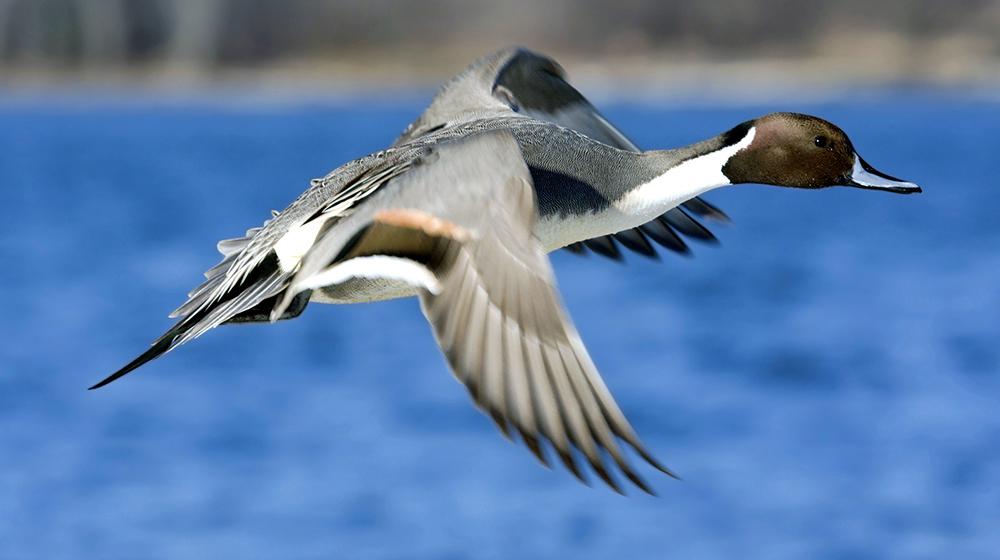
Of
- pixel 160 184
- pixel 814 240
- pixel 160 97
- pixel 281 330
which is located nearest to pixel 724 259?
pixel 814 240

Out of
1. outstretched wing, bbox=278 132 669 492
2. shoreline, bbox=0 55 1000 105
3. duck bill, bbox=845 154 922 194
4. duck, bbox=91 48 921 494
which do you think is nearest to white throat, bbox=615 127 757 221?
duck, bbox=91 48 921 494

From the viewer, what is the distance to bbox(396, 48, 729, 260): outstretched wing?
365cm

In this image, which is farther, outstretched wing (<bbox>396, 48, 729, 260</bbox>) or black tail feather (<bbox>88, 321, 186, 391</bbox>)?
outstretched wing (<bbox>396, 48, 729, 260</bbox>)

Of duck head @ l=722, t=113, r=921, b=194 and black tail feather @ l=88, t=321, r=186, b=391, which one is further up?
duck head @ l=722, t=113, r=921, b=194

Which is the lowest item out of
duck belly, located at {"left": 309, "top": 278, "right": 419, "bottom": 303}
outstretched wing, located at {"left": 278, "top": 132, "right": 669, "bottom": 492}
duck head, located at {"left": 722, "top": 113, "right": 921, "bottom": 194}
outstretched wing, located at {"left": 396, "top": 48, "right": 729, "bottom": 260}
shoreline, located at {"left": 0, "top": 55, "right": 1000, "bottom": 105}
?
outstretched wing, located at {"left": 278, "top": 132, "right": 669, "bottom": 492}

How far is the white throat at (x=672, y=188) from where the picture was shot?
3.06m

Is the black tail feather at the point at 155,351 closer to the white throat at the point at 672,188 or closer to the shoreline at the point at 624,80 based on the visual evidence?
the white throat at the point at 672,188

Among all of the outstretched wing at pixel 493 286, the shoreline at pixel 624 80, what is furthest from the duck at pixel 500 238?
the shoreline at pixel 624 80

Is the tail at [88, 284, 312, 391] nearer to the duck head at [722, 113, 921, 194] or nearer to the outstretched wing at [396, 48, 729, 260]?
the outstretched wing at [396, 48, 729, 260]

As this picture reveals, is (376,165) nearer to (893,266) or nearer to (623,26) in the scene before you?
(893,266)

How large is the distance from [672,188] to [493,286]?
25.6 inches

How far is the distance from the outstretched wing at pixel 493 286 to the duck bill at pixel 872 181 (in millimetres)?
741

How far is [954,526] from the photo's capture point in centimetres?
720

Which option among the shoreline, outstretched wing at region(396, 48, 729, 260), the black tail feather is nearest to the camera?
the black tail feather
